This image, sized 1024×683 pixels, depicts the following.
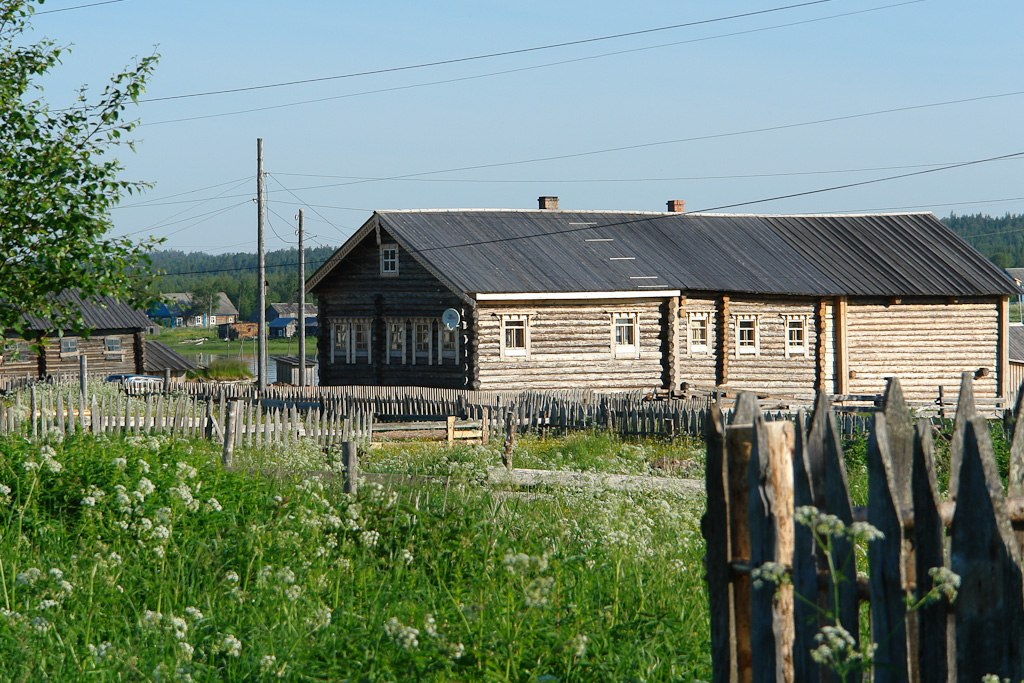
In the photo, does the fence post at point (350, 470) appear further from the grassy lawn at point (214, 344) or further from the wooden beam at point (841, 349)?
the grassy lawn at point (214, 344)

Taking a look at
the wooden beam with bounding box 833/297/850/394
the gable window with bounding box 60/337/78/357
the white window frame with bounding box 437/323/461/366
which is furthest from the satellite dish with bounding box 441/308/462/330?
the gable window with bounding box 60/337/78/357

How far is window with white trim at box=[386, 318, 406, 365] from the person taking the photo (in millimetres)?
31469

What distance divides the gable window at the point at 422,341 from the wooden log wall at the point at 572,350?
6.95 ft

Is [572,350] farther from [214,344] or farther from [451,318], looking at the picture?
[214,344]

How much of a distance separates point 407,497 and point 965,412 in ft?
16.8

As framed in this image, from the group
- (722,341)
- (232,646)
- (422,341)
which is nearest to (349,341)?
(422,341)

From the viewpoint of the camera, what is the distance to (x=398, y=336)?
31766mm

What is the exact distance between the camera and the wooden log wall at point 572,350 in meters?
29.4

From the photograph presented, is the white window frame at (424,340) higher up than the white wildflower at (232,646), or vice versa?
the white window frame at (424,340)

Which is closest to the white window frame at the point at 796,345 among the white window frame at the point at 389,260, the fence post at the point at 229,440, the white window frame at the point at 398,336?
the white window frame at the point at 398,336

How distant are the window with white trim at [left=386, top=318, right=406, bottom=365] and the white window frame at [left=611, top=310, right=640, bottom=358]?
5720 millimetres

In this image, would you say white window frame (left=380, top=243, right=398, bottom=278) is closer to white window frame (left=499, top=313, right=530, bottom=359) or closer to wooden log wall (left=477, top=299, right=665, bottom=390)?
wooden log wall (left=477, top=299, right=665, bottom=390)

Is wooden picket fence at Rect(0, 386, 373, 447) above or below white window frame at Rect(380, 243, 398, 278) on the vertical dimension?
below

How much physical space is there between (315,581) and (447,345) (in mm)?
24116
